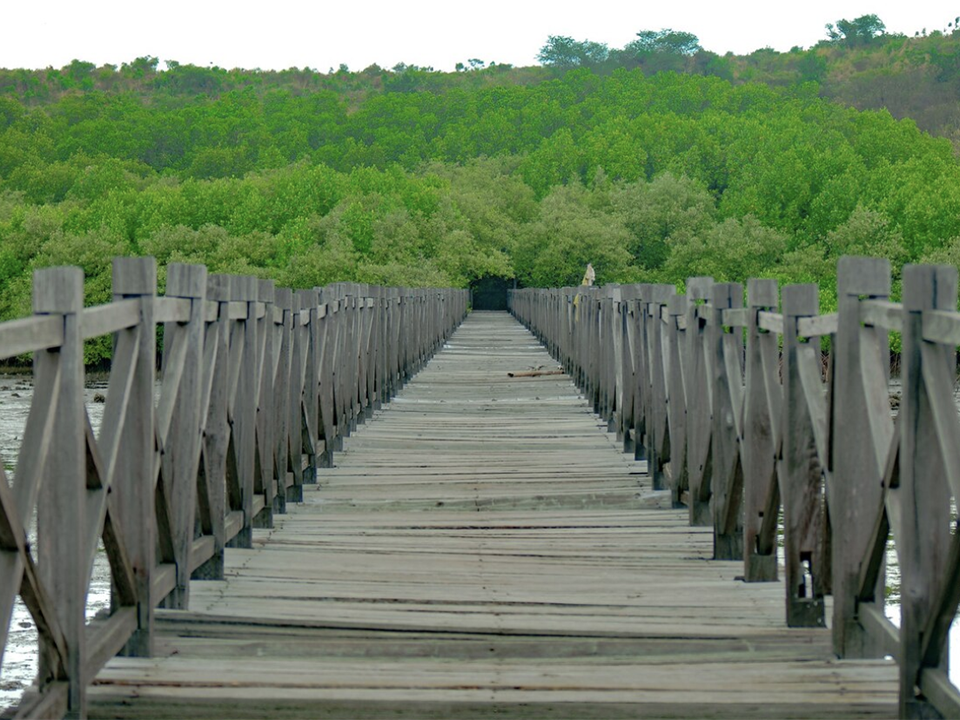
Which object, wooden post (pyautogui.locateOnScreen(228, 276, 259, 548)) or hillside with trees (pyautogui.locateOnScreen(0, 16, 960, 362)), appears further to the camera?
hillside with trees (pyautogui.locateOnScreen(0, 16, 960, 362))

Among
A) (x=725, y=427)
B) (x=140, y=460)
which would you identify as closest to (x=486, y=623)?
(x=140, y=460)

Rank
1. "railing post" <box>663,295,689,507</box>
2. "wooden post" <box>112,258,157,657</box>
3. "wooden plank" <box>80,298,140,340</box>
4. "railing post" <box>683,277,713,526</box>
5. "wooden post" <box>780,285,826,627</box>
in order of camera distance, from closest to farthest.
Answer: "wooden plank" <box>80,298,140,340</box> → "wooden post" <box>112,258,157,657</box> → "wooden post" <box>780,285,826,627</box> → "railing post" <box>683,277,713,526</box> → "railing post" <box>663,295,689,507</box>

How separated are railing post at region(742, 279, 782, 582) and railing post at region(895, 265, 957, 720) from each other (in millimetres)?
1903

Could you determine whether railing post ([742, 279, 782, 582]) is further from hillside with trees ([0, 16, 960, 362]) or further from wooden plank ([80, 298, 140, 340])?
hillside with trees ([0, 16, 960, 362])

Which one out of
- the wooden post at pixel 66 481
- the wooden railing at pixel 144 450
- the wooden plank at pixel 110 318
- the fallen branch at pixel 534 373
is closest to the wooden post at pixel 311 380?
the wooden railing at pixel 144 450

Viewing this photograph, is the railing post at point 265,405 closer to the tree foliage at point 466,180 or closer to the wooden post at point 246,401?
the wooden post at point 246,401

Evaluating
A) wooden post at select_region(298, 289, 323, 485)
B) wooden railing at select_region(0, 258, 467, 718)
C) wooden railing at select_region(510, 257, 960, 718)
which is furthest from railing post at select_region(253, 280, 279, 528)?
wooden railing at select_region(510, 257, 960, 718)

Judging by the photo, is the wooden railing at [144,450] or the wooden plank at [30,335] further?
the wooden railing at [144,450]

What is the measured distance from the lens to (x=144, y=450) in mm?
4840

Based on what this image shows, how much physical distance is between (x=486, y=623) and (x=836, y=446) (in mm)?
1474

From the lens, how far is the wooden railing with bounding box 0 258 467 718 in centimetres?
382

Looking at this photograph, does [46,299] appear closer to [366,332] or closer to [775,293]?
[775,293]

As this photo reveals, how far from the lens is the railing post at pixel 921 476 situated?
3967 mm

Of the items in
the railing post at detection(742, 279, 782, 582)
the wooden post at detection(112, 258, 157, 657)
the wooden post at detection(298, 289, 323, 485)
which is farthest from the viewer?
the wooden post at detection(298, 289, 323, 485)
